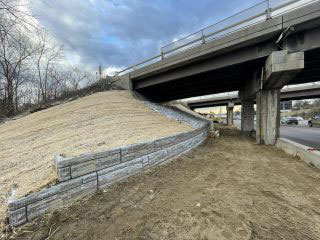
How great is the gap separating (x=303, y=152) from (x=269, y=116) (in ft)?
13.8

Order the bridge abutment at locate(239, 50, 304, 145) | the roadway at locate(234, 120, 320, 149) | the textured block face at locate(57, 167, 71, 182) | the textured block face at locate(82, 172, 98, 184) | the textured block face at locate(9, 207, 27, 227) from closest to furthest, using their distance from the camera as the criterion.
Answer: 1. the textured block face at locate(9, 207, 27, 227)
2. the textured block face at locate(57, 167, 71, 182)
3. the textured block face at locate(82, 172, 98, 184)
4. the bridge abutment at locate(239, 50, 304, 145)
5. the roadway at locate(234, 120, 320, 149)

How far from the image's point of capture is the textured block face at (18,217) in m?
2.40

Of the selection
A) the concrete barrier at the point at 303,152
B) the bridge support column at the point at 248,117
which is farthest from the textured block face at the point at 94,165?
the bridge support column at the point at 248,117

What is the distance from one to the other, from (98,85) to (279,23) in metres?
16.7

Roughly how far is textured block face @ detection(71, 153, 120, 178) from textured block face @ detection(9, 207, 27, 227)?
2.58 ft

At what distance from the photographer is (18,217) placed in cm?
245

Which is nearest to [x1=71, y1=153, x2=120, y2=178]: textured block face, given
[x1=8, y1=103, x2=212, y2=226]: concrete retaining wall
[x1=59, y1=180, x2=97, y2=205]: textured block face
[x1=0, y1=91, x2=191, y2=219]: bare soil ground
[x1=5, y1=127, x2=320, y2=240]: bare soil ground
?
[x1=8, y1=103, x2=212, y2=226]: concrete retaining wall

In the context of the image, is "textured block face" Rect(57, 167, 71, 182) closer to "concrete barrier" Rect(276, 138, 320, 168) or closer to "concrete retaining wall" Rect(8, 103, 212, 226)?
"concrete retaining wall" Rect(8, 103, 212, 226)

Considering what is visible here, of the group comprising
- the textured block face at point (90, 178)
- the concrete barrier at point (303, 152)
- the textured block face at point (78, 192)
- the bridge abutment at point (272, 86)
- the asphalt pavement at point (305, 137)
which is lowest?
the asphalt pavement at point (305, 137)

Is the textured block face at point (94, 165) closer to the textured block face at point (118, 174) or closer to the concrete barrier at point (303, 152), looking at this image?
the textured block face at point (118, 174)

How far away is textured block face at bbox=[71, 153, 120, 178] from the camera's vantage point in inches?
123

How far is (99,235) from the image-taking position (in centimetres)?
242

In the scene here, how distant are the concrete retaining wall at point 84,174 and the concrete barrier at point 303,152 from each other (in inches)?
206

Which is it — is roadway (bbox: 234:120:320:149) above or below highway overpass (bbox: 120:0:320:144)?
below
